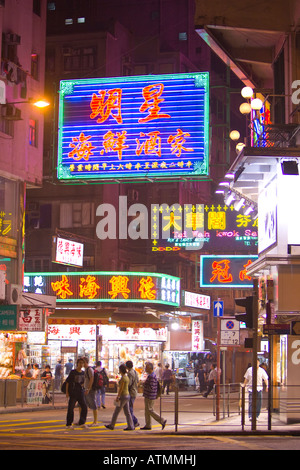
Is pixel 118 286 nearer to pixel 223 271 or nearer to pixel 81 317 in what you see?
pixel 81 317

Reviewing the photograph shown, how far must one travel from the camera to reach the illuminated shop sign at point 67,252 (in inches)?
1592

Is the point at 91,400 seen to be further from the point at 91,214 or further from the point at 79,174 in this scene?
the point at 91,214

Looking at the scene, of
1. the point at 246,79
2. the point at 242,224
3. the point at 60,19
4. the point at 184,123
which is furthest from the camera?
the point at 60,19

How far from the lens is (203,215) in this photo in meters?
42.2

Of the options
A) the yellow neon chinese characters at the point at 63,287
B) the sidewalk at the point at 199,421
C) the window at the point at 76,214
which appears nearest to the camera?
the sidewalk at the point at 199,421

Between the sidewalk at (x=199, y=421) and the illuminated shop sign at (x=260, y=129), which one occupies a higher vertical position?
the illuminated shop sign at (x=260, y=129)

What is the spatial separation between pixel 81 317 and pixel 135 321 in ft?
9.19

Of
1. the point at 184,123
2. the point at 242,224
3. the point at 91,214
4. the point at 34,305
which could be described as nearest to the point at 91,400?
the point at 34,305

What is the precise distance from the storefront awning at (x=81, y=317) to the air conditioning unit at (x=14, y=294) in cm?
1221

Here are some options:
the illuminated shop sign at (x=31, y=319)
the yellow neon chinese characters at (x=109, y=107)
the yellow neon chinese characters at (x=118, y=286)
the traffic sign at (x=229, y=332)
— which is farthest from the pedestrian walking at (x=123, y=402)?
the yellow neon chinese characters at (x=118, y=286)

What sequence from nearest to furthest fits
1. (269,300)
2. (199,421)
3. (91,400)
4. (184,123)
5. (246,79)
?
1. (269,300)
2. (91,400)
3. (199,421)
4. (246,79)
5. (184,123)

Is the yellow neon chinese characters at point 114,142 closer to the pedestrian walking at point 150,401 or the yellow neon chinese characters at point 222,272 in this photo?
the pedestrian walking at point 150,401

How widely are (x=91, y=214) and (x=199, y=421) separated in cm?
2807

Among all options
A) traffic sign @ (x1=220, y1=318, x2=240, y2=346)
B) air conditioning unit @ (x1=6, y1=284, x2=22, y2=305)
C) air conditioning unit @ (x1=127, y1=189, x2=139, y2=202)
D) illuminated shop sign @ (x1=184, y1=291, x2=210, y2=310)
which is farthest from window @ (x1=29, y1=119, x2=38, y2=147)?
air conditioning unit @ (x1=127, y1=189, x2=139, y2=202)
